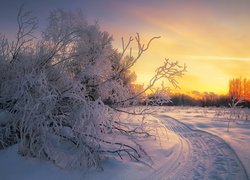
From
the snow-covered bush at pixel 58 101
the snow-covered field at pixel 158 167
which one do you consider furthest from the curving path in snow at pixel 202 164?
the snow-covered bush at pixel 58 101

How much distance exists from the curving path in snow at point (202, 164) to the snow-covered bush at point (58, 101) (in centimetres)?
126

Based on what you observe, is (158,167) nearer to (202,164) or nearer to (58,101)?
(202,164)

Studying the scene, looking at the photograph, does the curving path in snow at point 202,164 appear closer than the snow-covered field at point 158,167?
No

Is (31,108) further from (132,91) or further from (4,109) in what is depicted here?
(132,91)

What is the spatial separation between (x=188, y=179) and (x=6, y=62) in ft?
20.9

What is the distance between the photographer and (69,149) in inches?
343

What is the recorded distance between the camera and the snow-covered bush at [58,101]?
24.8 ft

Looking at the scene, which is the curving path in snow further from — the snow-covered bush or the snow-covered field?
the snow-covered bush

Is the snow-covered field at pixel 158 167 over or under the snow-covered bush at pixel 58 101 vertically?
under

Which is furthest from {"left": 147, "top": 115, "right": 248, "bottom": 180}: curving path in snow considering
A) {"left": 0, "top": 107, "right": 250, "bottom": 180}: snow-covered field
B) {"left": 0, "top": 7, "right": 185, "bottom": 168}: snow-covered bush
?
{"left": 0, "top": 7, "right": 185, "bottom": 168}: snow-covered bush

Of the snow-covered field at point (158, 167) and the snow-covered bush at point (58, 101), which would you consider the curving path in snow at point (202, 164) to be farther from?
the snow-covered bush at point (58, 101)

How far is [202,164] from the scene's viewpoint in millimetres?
8977

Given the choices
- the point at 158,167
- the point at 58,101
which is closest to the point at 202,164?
the point at 158,167

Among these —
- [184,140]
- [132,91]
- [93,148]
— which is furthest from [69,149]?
[184,140]
